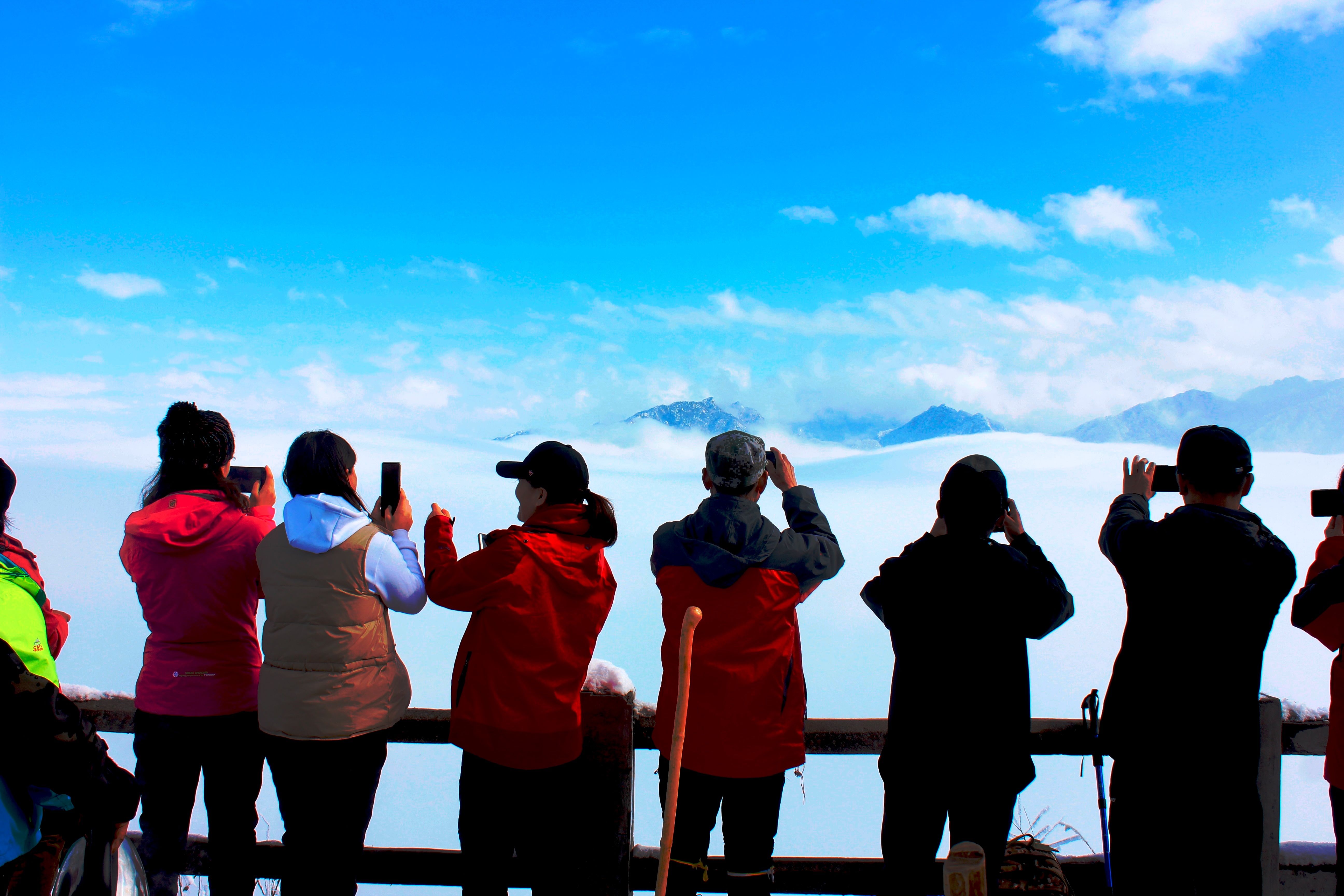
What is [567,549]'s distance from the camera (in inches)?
114

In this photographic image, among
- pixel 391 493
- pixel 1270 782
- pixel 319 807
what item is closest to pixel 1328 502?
pixel 1270 782

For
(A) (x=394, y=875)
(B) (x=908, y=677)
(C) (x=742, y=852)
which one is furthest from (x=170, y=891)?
(B) (x=908, y=677)

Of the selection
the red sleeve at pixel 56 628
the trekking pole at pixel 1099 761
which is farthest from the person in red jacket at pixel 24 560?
the trekking pole at pixel 1099 761

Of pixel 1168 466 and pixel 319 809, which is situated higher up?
pixel 1168 466

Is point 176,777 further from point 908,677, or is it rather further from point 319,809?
point 908,677

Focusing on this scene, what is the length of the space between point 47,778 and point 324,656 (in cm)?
88

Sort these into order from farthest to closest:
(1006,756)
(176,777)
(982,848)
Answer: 1. (176,777)
2. (1006,756)
3. (982,848)

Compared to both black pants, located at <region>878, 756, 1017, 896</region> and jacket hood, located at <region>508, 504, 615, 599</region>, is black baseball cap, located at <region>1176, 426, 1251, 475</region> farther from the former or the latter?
jacket hood, located at <region>508, 504, 615, 599</region>

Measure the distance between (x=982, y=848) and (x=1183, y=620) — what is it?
3.35 ft

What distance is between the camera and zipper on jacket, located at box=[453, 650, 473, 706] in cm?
289

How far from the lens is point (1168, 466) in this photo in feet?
10.3

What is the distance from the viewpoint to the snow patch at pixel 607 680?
3.25 m

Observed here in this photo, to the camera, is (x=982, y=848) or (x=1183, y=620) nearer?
(x=982, y=848)

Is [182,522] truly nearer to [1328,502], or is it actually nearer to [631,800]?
[631,800]
